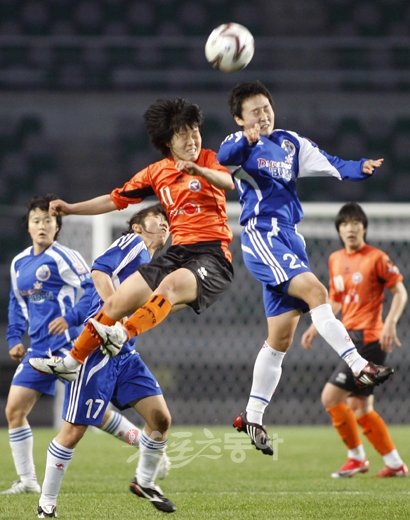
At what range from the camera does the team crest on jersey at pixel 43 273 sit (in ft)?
22.4

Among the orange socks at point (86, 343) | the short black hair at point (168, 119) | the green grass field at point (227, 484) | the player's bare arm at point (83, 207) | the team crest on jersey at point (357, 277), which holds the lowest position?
the green grass field at point (227, 484)

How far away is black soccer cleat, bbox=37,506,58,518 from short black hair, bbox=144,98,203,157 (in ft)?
6.64

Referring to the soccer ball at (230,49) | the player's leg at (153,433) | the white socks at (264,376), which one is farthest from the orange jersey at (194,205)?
the player's leg at (153,433)

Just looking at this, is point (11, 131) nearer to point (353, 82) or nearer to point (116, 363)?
point (353, 82)

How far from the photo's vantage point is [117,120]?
57.3 ft

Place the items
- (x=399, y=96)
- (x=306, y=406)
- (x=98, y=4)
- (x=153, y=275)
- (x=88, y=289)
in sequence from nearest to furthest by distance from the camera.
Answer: (x=153, y=275) < (x=88, y=289) < (x=306, y=406) < (x=399, y=96) < (x=98, y=4)

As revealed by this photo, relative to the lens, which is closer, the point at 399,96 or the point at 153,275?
the point at 153,275

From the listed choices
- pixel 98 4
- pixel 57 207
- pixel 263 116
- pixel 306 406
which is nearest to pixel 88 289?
pixel 57 207

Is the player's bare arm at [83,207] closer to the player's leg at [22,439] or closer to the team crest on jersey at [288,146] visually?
the team crest on jersey at [288,146]

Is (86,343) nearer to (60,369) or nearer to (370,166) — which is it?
(60,369)

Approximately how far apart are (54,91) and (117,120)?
1.15 metres

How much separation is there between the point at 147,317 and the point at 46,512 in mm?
1119

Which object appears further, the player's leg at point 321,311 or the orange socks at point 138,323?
the player's leg at point 321,311

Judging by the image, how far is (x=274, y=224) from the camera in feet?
18.3
